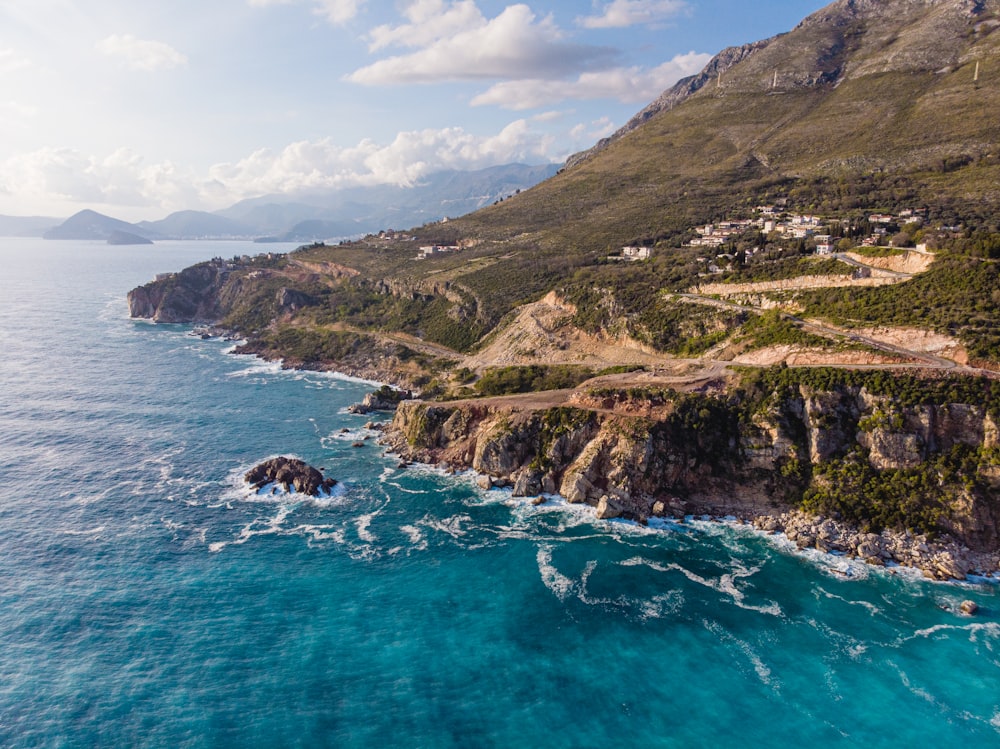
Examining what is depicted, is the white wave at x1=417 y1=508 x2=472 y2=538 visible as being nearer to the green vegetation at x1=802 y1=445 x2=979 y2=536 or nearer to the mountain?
the green vegetation at x1=802 y1=445 x2=979 y2=536

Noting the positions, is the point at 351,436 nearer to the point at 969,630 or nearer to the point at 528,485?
the point at 528,485

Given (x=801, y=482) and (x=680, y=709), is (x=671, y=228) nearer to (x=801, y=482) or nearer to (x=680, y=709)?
(x=801, y=482)

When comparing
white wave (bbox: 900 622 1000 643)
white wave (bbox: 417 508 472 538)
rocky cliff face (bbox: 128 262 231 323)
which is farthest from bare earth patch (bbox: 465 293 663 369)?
rocky cliff face (bbox: 128 262 231 323)

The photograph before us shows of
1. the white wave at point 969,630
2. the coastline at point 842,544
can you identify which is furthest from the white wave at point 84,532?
the white wave at point 969,630

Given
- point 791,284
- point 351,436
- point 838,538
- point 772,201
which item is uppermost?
point 772,201

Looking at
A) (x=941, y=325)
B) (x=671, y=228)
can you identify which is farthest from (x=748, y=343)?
(x=671, y=228)

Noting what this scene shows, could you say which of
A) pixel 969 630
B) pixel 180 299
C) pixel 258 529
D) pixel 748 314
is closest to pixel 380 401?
pixel 258 529

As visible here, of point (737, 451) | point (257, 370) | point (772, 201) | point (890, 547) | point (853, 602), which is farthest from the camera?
point (772, 201)
